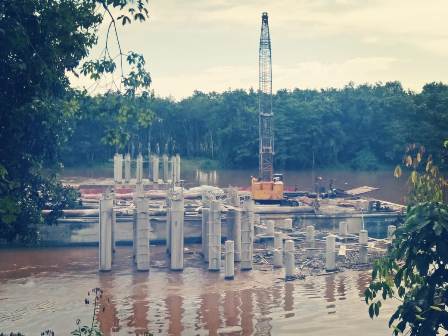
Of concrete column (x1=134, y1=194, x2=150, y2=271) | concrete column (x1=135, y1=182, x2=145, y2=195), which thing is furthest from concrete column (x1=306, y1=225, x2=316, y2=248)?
concrete column (x1=134, y1=194, x2=150, y2=271)

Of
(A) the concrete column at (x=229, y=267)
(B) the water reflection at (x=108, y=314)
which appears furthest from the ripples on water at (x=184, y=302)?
(A) the concrete column at (x=229, y=267)

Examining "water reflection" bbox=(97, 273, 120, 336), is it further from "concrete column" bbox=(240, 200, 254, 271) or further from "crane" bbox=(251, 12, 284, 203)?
"crane" bbox=(251, 12, 284, 203)

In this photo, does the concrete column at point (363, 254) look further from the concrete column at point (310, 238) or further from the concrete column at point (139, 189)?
the concrete column at point (139, 189)

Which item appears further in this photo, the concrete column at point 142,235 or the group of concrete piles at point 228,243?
the concrete column at point 142,235

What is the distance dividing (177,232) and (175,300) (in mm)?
5025

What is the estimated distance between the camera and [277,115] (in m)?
110

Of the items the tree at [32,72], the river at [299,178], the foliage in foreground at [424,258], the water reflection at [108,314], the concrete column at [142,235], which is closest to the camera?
the foliage in foreground at [424,258]

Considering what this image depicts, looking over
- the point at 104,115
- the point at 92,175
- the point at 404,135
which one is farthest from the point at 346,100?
the point at 104,115

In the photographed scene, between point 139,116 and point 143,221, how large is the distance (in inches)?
816

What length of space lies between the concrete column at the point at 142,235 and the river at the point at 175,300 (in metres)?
0.60

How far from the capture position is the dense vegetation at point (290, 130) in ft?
347

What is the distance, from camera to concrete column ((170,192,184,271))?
33.8 m

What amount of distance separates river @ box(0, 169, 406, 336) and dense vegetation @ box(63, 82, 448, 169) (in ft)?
217

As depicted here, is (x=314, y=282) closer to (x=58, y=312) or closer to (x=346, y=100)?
(x=58, y=312)
